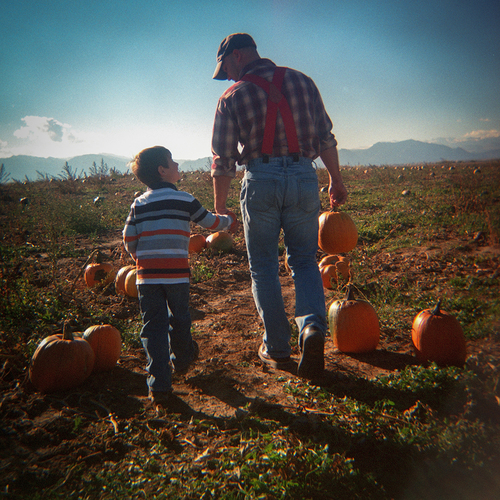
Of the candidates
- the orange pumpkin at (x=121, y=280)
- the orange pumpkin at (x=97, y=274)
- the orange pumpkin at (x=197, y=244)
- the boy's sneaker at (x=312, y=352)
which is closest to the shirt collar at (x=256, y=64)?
the boy's sneaker at (x=312, y=352)

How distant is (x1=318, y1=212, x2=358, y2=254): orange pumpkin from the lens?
3578mm

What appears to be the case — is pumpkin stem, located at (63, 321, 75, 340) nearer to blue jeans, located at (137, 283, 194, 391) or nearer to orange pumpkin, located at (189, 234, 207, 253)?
blue jeans, located at (137, 283, 194, 391)

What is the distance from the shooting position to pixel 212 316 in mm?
3863

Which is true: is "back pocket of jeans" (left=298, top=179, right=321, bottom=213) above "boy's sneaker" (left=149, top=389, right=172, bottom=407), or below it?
above

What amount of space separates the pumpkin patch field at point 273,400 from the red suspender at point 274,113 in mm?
1192

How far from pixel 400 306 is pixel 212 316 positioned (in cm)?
200

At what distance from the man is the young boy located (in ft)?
1.20

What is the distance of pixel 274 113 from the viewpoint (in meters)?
2.41

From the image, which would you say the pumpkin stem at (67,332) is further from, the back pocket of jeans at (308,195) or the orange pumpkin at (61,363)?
the back pocket of jeans at (308,195)

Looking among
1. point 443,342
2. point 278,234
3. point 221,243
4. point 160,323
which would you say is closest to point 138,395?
point 160,323

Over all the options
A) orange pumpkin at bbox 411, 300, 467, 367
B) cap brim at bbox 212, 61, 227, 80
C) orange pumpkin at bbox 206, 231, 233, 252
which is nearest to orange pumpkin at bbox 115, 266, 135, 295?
orange pumpkin at bbox 206, 231, 233, 252

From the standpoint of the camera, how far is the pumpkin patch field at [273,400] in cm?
150

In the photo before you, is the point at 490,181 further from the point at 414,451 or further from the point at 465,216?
the point at 465,216

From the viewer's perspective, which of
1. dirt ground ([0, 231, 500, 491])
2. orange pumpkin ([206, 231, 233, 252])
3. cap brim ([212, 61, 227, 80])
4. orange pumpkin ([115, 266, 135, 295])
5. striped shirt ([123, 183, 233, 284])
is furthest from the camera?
orange pumpkin ([206, 231, 233, 252])
